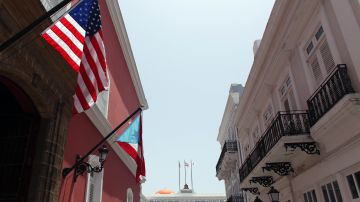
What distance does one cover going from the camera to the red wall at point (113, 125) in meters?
7.63

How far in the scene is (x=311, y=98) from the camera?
26.4 feet

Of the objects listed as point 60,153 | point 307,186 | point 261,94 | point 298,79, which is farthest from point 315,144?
point 60,153

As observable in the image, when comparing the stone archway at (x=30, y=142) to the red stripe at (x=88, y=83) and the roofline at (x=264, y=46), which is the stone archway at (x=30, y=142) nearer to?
the red stripe at (x=88, y=83)

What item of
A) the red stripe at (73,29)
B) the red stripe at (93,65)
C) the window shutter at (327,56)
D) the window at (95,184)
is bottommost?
the window at (95,184)

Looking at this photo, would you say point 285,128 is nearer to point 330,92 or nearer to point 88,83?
point 330,92

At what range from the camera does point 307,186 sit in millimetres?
9055

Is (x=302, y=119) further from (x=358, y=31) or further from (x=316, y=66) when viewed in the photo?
(x=358, y=31)

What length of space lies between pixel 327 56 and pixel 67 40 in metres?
5.84

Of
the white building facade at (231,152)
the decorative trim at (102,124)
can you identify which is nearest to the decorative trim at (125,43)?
the decorative trim at (102,124)

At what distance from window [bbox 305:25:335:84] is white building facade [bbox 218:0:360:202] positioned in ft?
0.08

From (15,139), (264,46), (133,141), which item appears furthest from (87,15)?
(264,46)

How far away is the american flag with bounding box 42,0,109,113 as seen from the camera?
5438 millimetres

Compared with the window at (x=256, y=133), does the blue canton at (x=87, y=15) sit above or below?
below

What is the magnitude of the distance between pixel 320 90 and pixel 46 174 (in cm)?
603
